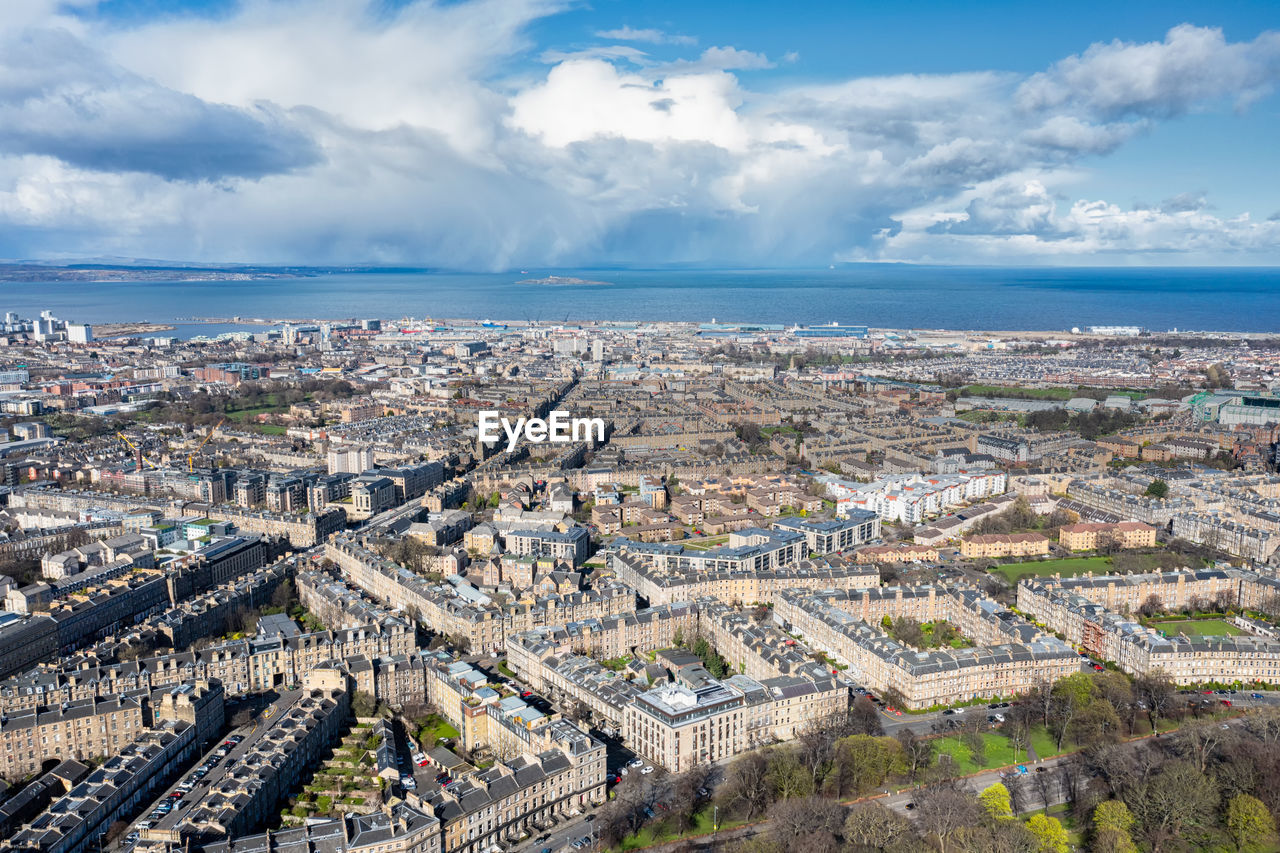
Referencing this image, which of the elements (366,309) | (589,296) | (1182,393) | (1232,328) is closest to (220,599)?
(1182,393)

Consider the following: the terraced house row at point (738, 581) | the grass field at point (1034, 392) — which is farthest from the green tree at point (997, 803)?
the grass field at point (1034, 392)


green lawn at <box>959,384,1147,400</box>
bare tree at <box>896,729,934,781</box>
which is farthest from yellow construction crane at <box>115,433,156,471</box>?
green lawn at <box>959,384,1147,400</box>

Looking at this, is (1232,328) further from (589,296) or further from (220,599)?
(220,599)

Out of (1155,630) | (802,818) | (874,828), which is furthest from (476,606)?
(1155,630)

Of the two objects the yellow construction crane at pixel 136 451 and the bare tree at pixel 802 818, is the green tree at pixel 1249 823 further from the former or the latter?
the yellow construction crane at pixel 136 451

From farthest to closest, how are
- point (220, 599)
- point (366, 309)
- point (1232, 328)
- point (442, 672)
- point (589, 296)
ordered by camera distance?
point (589, 296) < point (366, 309) < point (1232, 328) < point (220, 599) < point (442, 672)

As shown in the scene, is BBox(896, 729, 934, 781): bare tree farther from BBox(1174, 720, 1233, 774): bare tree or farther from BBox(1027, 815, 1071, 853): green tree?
BBox(1174, 720, 1233, 774): bare tree
